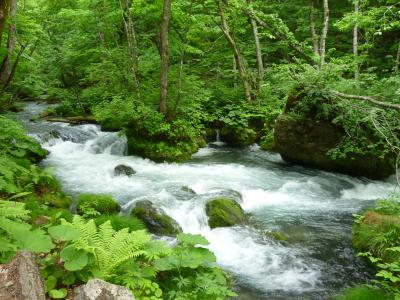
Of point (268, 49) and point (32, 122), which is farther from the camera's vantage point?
point (268, 49)

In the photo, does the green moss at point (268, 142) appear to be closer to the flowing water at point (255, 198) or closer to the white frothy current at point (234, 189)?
the flowing water at point (255, 198)

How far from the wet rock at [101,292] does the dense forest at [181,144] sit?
429mm

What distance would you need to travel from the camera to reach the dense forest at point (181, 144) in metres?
4.79

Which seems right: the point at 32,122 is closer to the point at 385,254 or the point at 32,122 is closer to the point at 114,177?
the point at 114,177

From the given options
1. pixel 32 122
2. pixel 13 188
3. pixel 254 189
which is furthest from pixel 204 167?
pixel 32 122

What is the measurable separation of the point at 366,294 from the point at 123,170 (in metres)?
8.18

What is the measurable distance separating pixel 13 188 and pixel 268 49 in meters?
18.1

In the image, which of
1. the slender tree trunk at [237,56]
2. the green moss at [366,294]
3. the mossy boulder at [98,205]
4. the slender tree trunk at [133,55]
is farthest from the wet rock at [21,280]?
the slender tree trunk at [237,56]

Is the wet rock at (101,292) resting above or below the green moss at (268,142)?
above

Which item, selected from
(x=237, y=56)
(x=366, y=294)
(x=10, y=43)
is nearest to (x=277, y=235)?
(x=366, y=294)

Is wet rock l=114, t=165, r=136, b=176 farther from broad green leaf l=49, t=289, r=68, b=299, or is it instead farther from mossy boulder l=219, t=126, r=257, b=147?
broad green leaf l=49, t=289, r=68, b=299

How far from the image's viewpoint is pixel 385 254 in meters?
6.29

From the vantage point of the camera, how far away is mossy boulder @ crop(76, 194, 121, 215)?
26.1ft

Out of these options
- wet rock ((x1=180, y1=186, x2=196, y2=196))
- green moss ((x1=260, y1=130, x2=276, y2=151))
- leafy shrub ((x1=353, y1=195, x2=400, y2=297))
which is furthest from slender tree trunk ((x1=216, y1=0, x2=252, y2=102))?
leafy shrub ((x1=353, y1=195, x2=400, y2=297))
